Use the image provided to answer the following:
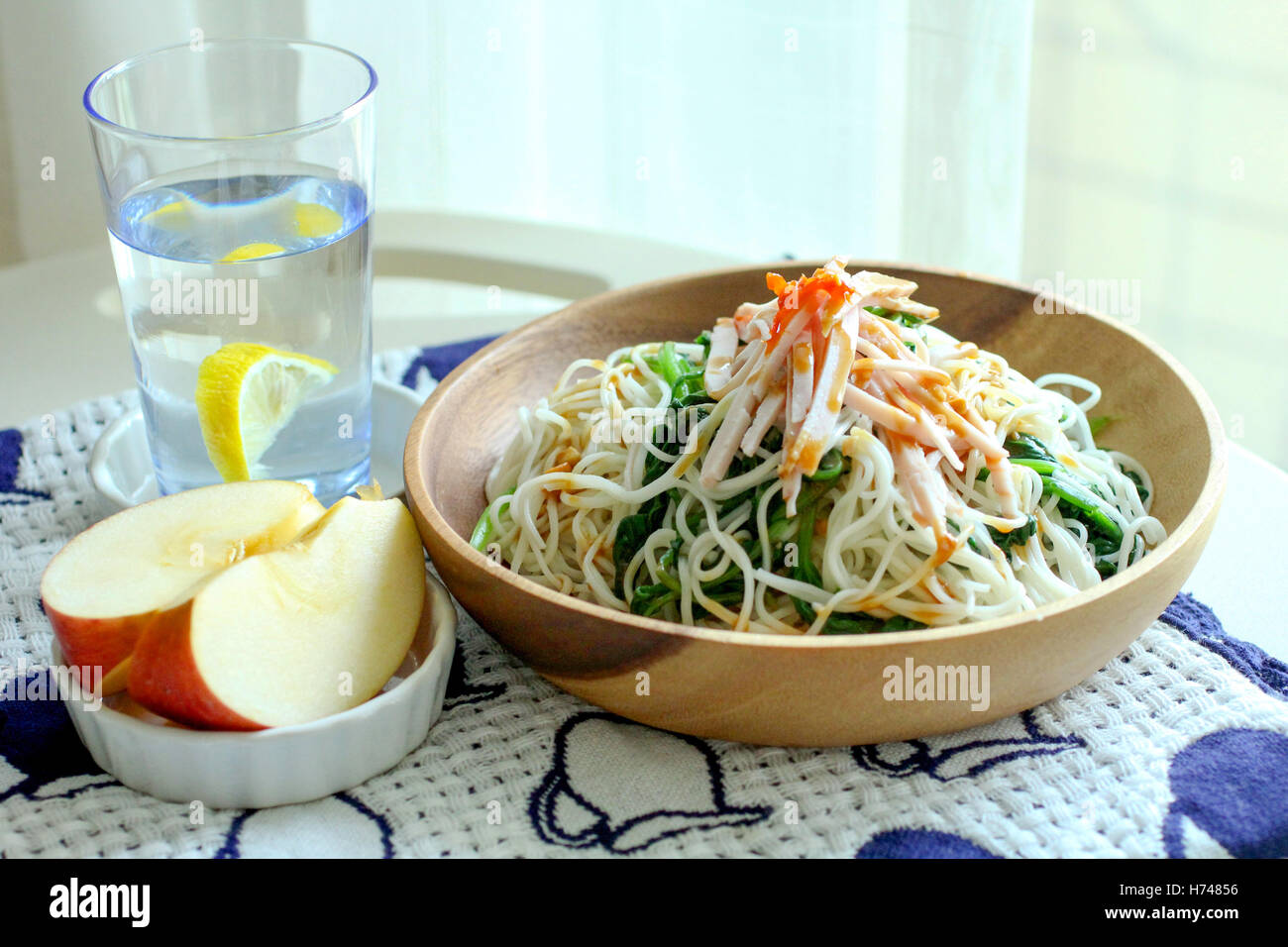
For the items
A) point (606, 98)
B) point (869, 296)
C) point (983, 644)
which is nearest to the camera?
point (983, 644)

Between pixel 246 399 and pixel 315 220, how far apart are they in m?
0.23

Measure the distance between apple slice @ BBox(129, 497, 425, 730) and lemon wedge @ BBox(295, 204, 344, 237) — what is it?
379 mm

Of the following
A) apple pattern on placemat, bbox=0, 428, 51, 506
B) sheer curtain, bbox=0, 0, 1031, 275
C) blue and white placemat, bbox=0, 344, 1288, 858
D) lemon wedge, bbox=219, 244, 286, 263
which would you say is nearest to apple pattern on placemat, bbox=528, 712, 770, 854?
blue and white placemat, bbox=0, 344, 1288, 858

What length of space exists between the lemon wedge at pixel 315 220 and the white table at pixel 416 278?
0.57m

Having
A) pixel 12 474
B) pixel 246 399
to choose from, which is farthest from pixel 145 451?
pixel 246 399

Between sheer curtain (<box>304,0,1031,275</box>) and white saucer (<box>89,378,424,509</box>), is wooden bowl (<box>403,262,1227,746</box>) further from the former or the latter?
sheer curtain (<box>304,0,1031,275</box>)

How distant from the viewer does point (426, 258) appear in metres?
2.27

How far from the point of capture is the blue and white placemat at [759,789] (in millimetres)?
1073

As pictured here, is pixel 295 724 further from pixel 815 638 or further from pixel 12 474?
pixel 12 474

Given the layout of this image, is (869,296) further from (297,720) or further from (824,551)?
(297,720)

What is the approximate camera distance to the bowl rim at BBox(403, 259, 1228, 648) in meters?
1.04

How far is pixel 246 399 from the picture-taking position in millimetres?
1412

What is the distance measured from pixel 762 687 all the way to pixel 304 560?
440 millimetres
